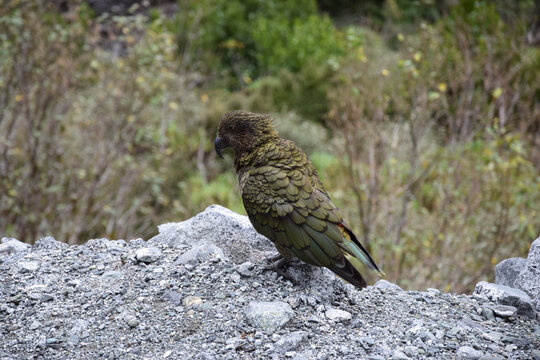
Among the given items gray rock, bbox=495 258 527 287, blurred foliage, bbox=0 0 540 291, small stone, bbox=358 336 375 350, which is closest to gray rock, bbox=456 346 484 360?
small stone, bbox=358 336 375 350

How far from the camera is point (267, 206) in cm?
316

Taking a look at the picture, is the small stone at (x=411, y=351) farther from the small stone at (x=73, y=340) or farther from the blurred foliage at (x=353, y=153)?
the blurred foliage at (x=353, y=153)

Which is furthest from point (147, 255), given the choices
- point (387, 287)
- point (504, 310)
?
point (504, 310)

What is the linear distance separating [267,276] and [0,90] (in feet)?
19.7

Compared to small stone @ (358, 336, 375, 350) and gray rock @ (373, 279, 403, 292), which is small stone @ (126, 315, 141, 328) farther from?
gray rock @ (373, 279, 403, 292)

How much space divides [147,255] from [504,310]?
226 centimetres

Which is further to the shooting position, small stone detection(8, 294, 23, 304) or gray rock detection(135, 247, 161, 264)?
gray rock detection(135, 247, 161, 264)

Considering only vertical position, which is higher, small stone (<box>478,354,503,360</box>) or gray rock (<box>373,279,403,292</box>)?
small stone (<box>478,354,503,360</box>)

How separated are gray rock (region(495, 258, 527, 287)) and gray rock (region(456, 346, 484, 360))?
1.13m

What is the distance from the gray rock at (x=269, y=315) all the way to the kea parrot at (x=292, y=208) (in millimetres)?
313

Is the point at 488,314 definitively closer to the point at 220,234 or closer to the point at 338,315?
the point at 338,315

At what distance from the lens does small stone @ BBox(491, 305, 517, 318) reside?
3.26m

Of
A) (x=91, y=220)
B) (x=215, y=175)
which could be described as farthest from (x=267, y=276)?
(x=215, y=175)

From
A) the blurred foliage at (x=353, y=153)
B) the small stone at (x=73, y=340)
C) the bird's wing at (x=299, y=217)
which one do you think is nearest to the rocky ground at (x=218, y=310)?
the small stone at (x=73, y=340)
